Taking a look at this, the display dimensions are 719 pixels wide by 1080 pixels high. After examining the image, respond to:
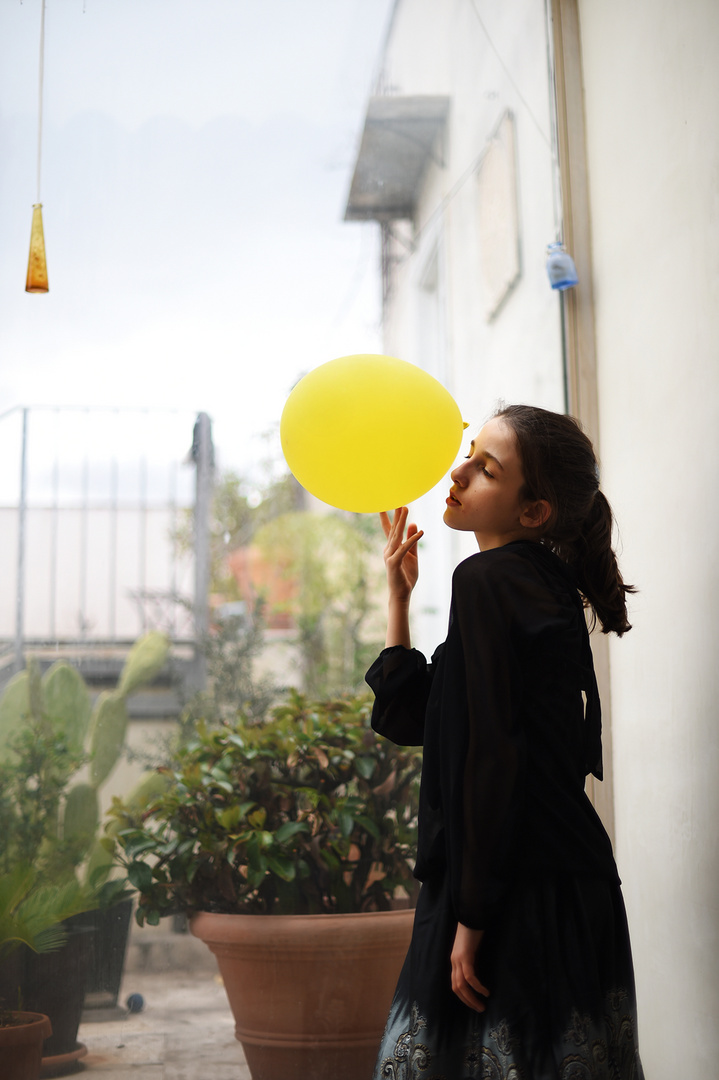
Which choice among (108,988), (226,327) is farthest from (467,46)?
(108,988)

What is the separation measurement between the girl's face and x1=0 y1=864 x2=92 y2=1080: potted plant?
3.77 ft

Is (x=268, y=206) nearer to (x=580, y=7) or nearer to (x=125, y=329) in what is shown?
(x=125, y=329)

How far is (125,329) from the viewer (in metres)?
1.93

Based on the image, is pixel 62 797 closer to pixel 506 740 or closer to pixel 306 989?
pixel 306 989

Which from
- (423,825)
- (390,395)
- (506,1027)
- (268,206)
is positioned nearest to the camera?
(506,1027)

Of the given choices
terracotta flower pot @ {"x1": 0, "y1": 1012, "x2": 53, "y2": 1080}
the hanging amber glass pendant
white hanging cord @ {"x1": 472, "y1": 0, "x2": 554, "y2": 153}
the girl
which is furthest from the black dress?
white hanging cord @ {"x1": 472, "y1": 0, "x2": 554, "y2": 153}

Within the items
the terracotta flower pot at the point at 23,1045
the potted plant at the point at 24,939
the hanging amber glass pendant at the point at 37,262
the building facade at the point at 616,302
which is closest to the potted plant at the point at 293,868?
the potted plant at the point at 24,939

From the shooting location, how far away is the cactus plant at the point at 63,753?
1753 millimetres

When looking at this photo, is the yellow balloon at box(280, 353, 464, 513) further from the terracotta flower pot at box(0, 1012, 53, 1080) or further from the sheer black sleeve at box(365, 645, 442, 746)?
the terracotta flower pot at box(0, 1012, 53, 1080)

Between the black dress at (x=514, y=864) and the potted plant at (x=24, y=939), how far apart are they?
3.03 ft

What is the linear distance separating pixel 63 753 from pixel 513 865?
3.70ft

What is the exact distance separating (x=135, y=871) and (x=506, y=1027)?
3.30ft

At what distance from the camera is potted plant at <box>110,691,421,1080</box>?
5.63 ft

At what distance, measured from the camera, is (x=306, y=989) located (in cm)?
172
